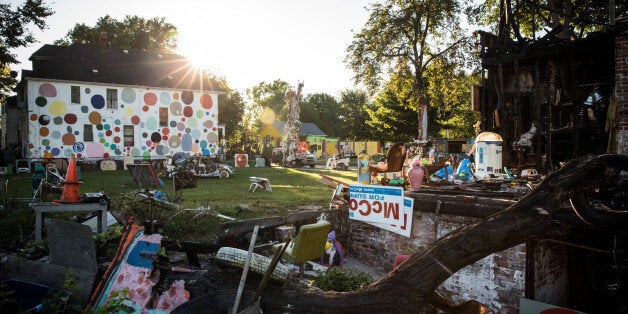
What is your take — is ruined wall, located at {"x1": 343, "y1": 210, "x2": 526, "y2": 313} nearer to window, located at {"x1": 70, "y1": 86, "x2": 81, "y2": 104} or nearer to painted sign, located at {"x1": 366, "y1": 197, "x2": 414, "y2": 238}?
painted sign, located at {"x1": 366, "y1": 197, "x2": 414, "y2": 238}

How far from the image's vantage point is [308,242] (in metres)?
5.34

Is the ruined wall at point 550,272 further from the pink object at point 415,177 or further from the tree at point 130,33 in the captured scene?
the tree at point 130,33

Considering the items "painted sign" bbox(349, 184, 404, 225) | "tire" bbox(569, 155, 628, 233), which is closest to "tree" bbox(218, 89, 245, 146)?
"painted sign" bbox(349, 184, 404, 225)

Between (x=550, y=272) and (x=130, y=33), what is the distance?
44177 mm

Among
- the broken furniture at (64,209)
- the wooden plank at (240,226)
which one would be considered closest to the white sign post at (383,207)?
the wooden plank at (240,226)

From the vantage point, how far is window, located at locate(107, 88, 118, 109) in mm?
28359

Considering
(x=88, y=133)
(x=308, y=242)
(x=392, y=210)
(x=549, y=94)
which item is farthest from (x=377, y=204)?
(x=88, y=133)

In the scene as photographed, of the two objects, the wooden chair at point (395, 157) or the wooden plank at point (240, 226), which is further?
the wooden chair at point (395, 157)

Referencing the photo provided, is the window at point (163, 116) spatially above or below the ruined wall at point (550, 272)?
above

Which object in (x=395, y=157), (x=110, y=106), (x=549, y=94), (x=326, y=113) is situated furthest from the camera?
(x=326, y=113)

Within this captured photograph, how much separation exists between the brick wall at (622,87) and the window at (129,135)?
28.7 metres

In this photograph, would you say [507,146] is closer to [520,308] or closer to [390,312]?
[520,308]

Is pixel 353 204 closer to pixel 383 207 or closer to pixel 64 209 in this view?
pixel 383 207

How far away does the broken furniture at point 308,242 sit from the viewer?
5.26 meters
